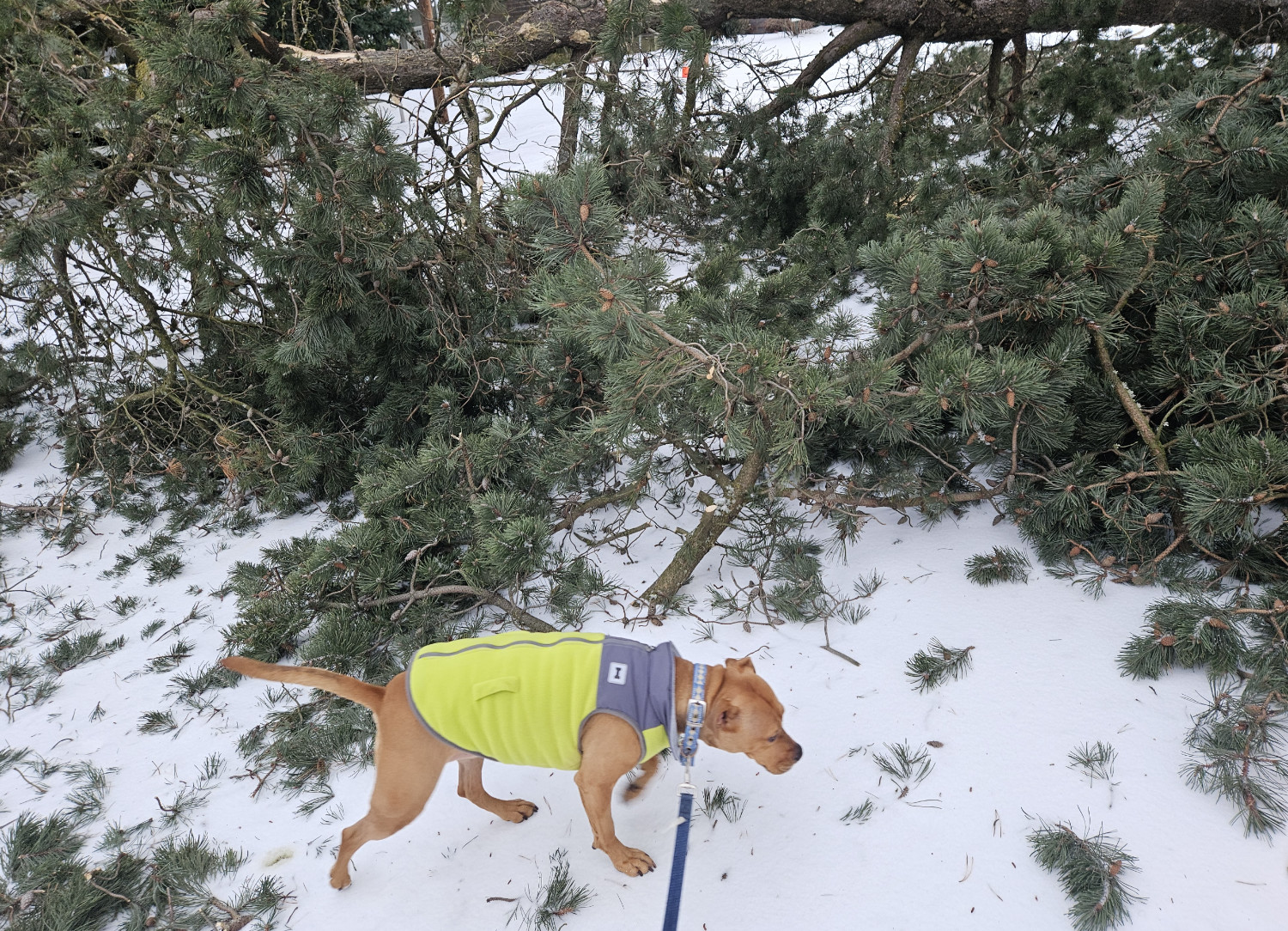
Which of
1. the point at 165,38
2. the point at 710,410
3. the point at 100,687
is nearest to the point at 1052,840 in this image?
the point at 710,410

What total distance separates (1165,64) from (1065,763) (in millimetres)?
5826

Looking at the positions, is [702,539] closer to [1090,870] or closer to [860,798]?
[860,798]

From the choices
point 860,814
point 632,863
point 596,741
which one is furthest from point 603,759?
point 860,814

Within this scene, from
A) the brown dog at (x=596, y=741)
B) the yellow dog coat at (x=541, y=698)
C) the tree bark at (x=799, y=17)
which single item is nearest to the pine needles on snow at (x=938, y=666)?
the brown dog at (x=596, y=741)

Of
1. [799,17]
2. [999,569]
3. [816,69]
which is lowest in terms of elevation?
[999,569]

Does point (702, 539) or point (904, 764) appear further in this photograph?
point (702, 539)

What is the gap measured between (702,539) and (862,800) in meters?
1.19

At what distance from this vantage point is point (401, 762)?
1720mm

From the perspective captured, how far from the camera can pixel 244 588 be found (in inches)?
114

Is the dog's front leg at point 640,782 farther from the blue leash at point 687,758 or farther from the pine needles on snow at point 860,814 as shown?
the pine needles on snow at point 860,814

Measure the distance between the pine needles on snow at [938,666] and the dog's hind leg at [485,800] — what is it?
1289 millimetres

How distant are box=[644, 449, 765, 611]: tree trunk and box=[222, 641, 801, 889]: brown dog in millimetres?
953

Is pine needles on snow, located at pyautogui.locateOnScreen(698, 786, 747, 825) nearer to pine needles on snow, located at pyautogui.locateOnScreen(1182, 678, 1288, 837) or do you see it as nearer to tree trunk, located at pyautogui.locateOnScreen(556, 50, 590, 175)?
pine needles on snow, located at pyautogui.locateOnScreen(1182, 678, 1288, 837)

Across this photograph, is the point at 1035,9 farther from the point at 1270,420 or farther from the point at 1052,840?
the point at 1052,840
